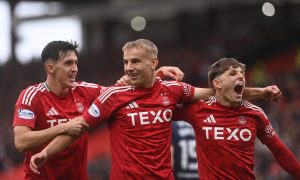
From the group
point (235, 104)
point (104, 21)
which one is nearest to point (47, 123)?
point (235, 104)

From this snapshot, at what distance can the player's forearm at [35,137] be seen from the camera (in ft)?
19.8

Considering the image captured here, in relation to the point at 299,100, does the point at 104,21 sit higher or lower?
higher

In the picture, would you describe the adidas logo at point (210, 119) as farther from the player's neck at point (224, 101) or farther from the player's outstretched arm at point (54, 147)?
the player's outstretched arm at point (54, 147)

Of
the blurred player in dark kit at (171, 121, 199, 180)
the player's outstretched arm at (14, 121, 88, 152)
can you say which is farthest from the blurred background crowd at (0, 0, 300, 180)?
the player's outstretched arm at (14, 121, 88, 152)

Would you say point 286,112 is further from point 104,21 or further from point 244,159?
point 104,21

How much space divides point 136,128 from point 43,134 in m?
0.81

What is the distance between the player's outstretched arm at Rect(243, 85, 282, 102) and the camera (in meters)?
6.52

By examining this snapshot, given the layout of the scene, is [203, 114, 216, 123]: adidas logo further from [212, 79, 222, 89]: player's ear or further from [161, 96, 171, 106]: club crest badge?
[161, 96, 171, 106]: club crest badge

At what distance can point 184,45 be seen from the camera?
2744 cm

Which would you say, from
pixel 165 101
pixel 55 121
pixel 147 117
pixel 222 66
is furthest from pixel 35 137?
pixel 222 66

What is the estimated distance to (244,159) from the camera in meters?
6.33

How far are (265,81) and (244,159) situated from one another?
1200cm

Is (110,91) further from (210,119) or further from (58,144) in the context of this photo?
(210,119)

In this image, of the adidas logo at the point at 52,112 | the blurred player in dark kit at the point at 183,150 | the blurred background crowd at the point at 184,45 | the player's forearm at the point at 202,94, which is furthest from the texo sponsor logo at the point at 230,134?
the blurred background crowd at the point at 184,45
